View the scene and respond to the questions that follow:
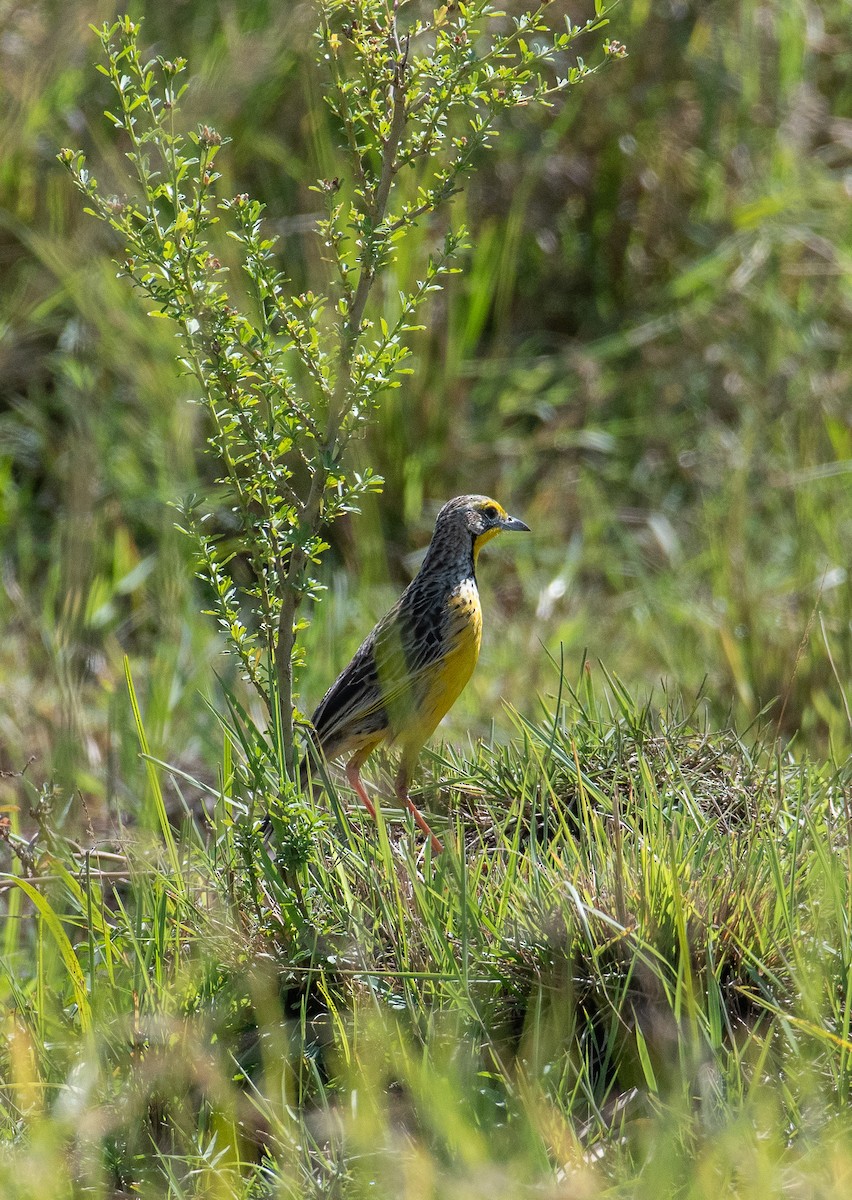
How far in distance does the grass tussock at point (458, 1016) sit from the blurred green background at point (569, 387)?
1918 mm

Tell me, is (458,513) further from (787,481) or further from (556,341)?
(556,341)

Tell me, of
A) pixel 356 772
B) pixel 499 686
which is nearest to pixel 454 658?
pixel 356 772

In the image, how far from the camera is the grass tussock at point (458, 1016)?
9.55 ft

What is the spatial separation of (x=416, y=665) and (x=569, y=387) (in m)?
3.49

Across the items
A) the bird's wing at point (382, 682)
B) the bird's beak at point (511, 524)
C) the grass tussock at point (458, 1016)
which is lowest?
the grass tussock at point (458, 1016)

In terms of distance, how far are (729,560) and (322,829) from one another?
11.2 ft

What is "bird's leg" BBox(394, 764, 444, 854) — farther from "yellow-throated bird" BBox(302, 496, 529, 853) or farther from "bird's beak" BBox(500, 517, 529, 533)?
"bird's beak" BBox(500, 517, 529, 533)

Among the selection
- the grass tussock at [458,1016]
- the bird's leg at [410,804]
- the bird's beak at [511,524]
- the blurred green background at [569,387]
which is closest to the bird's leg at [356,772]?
the bird's leg at [410,804]

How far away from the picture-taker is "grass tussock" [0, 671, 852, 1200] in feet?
9.55

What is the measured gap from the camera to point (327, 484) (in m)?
3.76

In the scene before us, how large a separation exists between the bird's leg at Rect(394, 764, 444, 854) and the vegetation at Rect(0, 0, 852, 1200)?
91 millimetres

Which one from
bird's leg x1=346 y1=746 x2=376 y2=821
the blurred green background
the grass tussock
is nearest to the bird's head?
the blurred green background

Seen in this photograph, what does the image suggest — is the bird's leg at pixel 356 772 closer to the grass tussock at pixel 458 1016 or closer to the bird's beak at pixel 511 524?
the grass tussock at pixel 458 1016

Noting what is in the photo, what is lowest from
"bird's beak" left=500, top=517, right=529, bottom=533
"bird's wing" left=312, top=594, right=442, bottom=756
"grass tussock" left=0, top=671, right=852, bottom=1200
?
"grass tussock" left=0, top=671, right=852, bottom=1200
